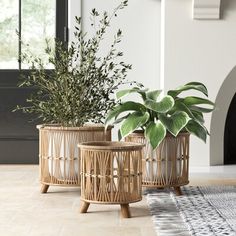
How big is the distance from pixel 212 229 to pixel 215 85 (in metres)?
2.32

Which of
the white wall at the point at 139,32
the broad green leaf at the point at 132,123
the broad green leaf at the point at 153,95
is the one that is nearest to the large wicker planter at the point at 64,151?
the broad green leaf at the point at 132,123

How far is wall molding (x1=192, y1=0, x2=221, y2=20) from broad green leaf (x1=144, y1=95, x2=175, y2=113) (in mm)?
1530

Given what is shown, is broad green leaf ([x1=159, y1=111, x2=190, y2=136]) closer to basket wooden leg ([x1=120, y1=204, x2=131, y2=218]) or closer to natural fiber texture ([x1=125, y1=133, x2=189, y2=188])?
natural fiber texture ([x1=125, y1=133, x2=189, y2=188])

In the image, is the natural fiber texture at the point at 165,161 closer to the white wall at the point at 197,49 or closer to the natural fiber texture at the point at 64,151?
the natural fiber texture at the point at 64,151

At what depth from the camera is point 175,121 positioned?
3.71 meters

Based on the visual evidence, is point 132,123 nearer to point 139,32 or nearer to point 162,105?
point 162,105

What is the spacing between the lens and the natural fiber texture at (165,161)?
388 cm

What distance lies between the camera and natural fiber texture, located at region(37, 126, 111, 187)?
3895 millimetres

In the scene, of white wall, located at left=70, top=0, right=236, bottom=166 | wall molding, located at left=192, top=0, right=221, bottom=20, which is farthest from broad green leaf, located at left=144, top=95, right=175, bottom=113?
wall molding, located at left=192, top=0, right=221, bottom=20

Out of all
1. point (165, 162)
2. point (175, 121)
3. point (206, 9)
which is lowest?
point (165, 162)

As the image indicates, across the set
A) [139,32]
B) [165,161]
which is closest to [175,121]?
[165,161]

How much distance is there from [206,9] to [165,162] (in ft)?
5.52

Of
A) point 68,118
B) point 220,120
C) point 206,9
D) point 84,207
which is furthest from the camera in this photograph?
point 220,120

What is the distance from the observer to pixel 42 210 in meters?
3.51
